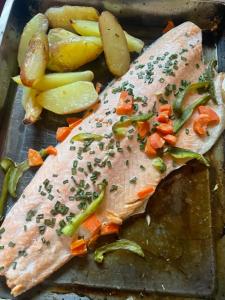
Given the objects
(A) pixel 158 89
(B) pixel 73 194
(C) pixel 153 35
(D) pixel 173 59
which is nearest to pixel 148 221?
(B) pixel 73 194

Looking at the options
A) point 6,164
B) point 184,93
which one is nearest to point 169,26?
point 184,93

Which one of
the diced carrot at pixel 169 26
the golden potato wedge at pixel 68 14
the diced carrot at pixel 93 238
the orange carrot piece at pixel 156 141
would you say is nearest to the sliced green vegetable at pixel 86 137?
the orange carrot piece at pixel 156 141

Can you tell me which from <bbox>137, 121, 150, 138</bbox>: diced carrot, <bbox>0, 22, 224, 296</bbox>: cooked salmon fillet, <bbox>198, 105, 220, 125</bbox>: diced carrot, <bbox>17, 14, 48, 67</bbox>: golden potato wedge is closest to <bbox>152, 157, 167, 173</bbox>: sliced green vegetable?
<bbox>0, 22, 224, 296</bbox>: cooked salmon fillet

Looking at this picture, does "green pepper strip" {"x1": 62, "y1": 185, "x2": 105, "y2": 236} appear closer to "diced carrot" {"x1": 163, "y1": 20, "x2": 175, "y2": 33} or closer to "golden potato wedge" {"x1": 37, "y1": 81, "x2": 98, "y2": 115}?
"golden potato wedge" {"x1": 37, "y1": 81, "x2": 98, "y2": 115}

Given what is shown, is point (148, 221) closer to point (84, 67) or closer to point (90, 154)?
point (90, 154)

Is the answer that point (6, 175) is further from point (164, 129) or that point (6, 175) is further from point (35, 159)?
point (164, 129)
